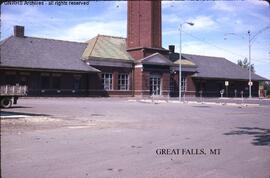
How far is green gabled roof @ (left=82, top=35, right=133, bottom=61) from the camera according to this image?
54.6m

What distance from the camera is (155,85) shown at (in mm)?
60031

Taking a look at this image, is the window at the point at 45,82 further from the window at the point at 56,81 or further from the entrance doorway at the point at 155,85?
the entrance doorway at the point at 155,85

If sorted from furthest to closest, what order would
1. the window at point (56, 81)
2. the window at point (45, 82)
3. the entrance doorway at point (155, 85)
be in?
the entrance doorway at point (155, 85)
the window at point (56, 81)
the window at point (45, 82)

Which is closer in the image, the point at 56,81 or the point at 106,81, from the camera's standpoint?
the point at 56,81

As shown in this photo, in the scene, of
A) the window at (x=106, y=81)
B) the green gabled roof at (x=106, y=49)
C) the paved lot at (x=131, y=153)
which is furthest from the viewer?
the window at (x=106, y=81)

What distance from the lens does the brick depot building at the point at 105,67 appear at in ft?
156

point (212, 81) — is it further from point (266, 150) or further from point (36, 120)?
point (266, 150)

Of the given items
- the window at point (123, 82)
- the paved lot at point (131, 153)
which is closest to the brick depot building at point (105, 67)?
the window at point (123, 82)

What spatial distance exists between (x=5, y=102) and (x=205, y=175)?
67.1 ft

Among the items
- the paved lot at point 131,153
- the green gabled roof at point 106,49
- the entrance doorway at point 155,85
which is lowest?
the paved lot at point 131,153

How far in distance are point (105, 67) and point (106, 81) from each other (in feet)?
6.21

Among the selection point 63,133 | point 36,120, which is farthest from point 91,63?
point 63,133

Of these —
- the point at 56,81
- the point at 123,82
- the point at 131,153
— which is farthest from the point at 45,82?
the point at 131,153

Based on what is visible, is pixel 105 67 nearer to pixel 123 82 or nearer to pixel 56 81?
pixel 123 82
